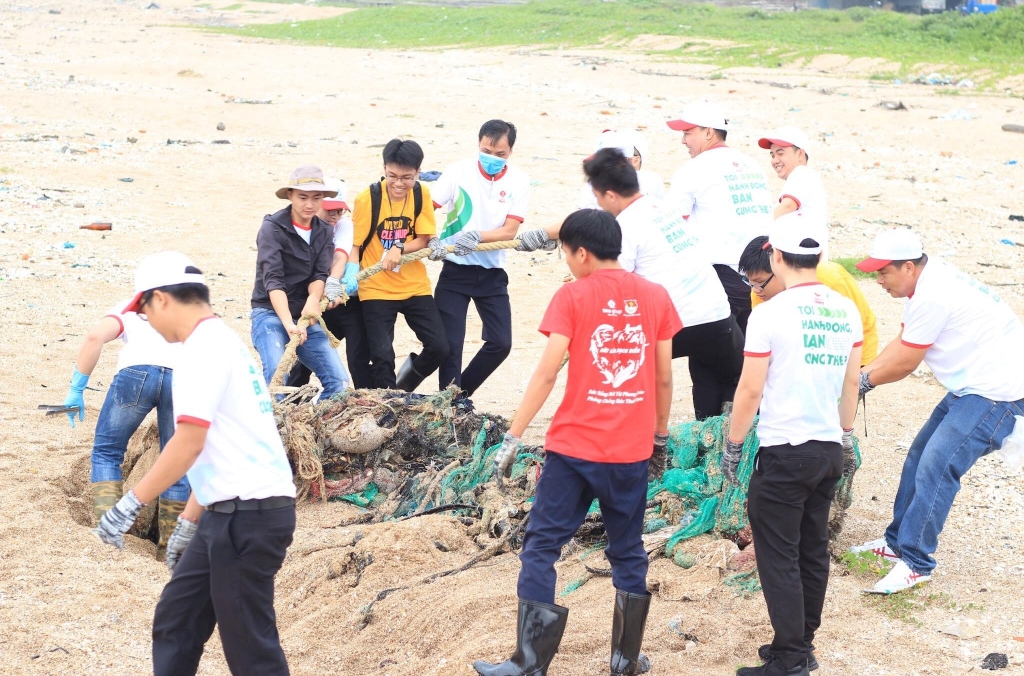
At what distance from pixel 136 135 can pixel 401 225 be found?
10.5m

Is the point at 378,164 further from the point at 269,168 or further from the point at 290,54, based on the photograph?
the point at 290,54

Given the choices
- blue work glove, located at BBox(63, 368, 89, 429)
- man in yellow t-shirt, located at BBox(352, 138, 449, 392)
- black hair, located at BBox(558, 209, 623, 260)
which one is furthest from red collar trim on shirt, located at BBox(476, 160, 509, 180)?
black hair, located at BBox(558, 209, 623, 260)

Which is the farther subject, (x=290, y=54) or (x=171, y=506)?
(x=290, y=54)

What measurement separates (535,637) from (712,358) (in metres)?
2.21

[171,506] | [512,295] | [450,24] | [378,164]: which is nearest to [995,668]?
[171,506]

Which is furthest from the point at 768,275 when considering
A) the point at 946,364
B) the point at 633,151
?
the point at 633,151

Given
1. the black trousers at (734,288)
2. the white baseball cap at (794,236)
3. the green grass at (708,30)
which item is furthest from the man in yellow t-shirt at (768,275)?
the green grass at (708,30)

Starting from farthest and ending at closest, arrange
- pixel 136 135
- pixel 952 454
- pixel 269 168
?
pixel 136 135 < pixel 269 168 < pixel 952 454

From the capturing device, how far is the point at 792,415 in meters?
3.70

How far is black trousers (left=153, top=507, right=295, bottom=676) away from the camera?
3.21 meters

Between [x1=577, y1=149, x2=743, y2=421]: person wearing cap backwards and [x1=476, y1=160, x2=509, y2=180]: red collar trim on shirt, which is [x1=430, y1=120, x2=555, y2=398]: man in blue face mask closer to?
[x1=476, y1=160, x2=509, y2=180]: red collar trim on shirt

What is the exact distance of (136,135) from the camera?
15.3 metres

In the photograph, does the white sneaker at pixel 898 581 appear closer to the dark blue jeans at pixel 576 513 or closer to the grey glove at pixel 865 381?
the grey glove at pixel 865 381

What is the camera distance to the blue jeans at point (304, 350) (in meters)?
5.93
